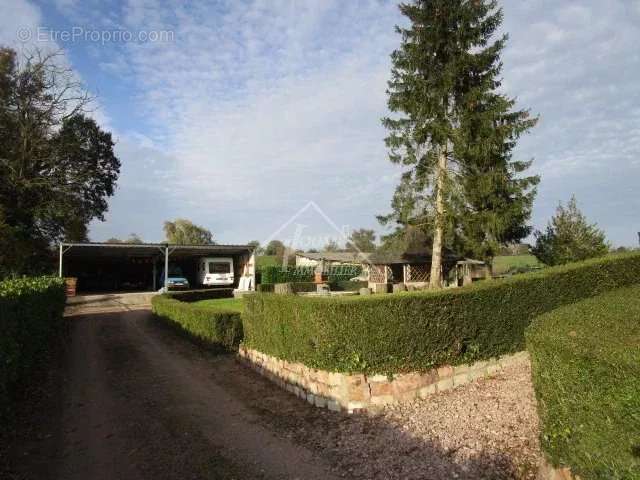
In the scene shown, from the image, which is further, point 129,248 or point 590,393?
point 129,248

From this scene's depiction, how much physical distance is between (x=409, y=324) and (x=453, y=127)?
14.4 m

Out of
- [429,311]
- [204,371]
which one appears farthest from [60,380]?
[429,311]

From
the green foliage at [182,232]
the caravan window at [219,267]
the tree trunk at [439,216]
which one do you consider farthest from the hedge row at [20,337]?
the green foliage at [182,232]

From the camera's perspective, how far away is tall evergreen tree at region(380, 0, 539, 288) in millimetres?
17844

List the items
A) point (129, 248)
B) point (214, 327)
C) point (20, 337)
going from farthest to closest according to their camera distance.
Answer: point (129, 248) → point (214, 327) → point (20, 337)

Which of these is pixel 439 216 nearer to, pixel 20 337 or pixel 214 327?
pixel 214 327

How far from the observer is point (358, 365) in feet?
20.3

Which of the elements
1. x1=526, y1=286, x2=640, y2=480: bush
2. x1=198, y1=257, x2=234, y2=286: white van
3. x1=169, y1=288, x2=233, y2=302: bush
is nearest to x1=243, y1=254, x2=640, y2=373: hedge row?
x1=526, y1=286, x2=640, y2=480: bush

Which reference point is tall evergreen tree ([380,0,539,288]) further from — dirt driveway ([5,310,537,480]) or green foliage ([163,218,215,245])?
green foliage ([163,218,215,245])

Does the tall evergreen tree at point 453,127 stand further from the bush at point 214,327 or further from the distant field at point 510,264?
the distant field at point 510,264

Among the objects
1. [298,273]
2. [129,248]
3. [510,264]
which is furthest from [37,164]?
[510,264]

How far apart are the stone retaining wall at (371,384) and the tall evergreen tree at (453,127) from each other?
39.0ft

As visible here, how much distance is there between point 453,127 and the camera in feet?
60.0

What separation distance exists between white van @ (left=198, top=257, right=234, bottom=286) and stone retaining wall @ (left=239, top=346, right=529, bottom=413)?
23151 mm
